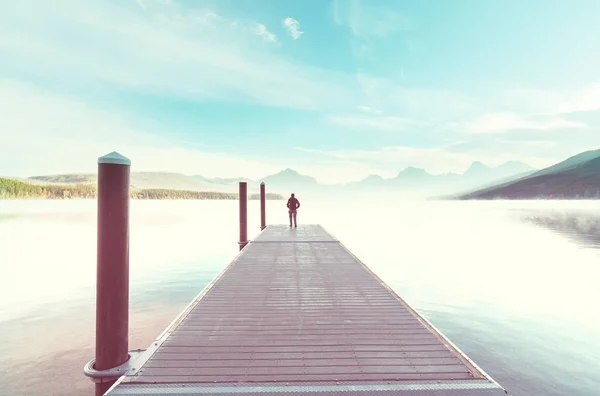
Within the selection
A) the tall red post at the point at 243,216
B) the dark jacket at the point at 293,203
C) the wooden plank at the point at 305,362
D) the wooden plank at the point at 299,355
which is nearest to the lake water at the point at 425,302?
the tall red post at the point at 243,216

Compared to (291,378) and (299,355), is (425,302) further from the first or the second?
(291,378)

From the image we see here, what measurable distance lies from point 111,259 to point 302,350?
2581 mm

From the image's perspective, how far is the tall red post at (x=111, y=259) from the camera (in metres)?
4.56

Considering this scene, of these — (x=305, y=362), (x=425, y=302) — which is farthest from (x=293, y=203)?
(x=305, y=362)

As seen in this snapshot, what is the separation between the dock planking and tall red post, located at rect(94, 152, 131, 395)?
46 centimetres

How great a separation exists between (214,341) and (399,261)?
1599cm

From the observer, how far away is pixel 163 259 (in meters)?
20.2

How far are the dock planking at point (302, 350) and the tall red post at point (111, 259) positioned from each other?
1.51 ft

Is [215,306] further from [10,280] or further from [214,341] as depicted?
[10,280]

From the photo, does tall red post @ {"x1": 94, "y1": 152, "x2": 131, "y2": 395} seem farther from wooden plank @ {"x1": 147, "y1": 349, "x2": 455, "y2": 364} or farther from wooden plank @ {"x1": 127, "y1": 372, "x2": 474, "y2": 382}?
wooden plank @ {"x1": 127, "y1": 372, "x2": 474, "y2": 382}

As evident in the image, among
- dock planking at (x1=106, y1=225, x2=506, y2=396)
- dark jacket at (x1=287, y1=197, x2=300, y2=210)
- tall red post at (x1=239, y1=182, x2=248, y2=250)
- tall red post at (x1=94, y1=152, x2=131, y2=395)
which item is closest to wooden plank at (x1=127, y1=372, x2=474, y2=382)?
dock planking at (x1=106, y1=225, x2=506, y2=396)

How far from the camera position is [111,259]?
462cm

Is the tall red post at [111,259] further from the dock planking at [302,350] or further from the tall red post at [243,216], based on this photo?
the tall red post at [243,216]

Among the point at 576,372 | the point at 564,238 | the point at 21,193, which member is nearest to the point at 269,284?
the point at 576,372
